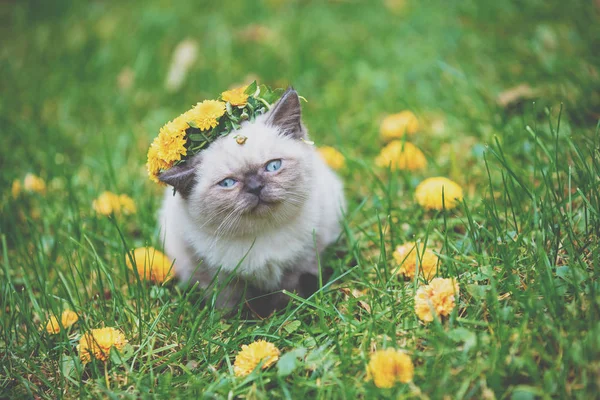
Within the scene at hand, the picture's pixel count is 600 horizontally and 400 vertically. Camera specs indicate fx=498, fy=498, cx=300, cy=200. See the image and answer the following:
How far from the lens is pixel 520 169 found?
221cm

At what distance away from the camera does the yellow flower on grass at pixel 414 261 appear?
71.9 inches

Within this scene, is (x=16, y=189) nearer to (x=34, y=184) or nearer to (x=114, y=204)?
(x=34, y=184)

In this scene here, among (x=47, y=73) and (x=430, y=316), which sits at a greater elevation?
(x=47, y=73)

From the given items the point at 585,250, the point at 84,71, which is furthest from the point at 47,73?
the point at 585,250

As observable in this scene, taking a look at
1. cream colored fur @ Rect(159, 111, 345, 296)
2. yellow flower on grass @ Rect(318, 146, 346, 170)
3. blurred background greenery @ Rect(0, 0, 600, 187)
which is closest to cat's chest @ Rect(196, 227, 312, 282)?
cream colored fur @ Rect(159, 111, 345, 296)

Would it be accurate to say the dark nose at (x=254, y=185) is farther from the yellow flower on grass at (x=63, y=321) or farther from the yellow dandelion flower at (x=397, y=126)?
the yellow dandelion flower at (x=397, y=126)

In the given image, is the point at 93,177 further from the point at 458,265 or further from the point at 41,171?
the point at 458,265

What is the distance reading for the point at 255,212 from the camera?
70.4 inches

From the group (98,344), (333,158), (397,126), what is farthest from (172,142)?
(397,126)

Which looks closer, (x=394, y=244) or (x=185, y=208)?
(x=185, y=208)

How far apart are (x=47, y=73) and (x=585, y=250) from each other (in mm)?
3706

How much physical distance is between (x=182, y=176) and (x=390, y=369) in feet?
3.06

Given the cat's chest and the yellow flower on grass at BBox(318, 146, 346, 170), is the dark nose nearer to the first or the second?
the cat's chest

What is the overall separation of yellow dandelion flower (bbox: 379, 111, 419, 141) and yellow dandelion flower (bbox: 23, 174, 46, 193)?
1.88 m
